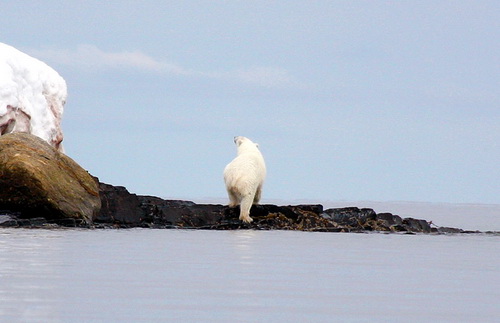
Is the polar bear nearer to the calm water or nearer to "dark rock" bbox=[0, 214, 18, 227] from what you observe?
the calm water

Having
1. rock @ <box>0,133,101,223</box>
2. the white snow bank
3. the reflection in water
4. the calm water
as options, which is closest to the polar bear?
the calm water

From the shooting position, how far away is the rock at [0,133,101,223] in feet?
68.8

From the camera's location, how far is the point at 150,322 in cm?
786

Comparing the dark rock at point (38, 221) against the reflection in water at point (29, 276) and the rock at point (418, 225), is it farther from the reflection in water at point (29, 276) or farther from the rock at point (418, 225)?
the rock at point (418, 225)

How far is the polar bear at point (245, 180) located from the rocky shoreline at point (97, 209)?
13.7 inches

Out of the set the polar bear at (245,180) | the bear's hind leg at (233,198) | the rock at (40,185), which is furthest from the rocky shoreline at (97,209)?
the polar bear at (245,180)

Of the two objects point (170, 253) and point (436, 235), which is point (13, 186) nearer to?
point (170, 253)

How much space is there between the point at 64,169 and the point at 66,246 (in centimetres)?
678

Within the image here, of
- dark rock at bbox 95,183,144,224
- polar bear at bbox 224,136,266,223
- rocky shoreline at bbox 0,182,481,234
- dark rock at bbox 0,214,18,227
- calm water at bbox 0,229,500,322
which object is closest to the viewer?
calm water at bbox 0,229,500,322

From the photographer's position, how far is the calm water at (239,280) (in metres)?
8.66

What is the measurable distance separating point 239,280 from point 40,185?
10777 mm

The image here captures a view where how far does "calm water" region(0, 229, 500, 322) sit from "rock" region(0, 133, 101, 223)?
77.6 inches

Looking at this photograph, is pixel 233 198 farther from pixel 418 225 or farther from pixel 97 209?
pixel 418 225

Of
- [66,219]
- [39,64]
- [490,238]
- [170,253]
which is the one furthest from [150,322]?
[39,64]
